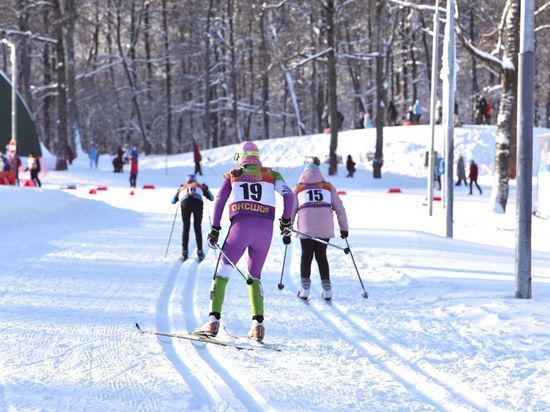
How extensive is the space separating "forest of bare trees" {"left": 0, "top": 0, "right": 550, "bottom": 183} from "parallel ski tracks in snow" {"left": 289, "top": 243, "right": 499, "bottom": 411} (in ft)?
88.1

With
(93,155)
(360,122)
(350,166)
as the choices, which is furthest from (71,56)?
(360,122)

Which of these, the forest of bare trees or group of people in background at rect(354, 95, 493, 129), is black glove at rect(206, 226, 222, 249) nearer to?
the forest of bare trees

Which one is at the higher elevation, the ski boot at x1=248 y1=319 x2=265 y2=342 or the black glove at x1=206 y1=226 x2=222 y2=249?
the black glove at x1=206 y1=226 x2=222 y2=249

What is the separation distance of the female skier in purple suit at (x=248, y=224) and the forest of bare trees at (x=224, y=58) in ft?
90.9

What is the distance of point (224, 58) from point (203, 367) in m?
50.2

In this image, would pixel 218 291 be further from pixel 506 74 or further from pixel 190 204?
pixel 506 74

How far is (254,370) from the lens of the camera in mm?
6035

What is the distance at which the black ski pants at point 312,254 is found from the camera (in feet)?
30.2

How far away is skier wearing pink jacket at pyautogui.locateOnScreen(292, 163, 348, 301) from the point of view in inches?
362

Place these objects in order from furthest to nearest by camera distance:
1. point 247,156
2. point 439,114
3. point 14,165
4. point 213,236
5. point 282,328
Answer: point 439,114
point 14,165
point 282,328
point 247,156
point 213,236

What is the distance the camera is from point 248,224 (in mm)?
7121

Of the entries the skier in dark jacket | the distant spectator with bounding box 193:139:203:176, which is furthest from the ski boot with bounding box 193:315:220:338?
the distant spectator with bounding box 193:139:203:176

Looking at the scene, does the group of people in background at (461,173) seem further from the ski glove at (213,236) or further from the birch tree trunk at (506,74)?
the ski glove at (213,236)

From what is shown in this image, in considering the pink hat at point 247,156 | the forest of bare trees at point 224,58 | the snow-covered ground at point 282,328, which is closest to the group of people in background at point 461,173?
the forest of bare trees at point 224,58
